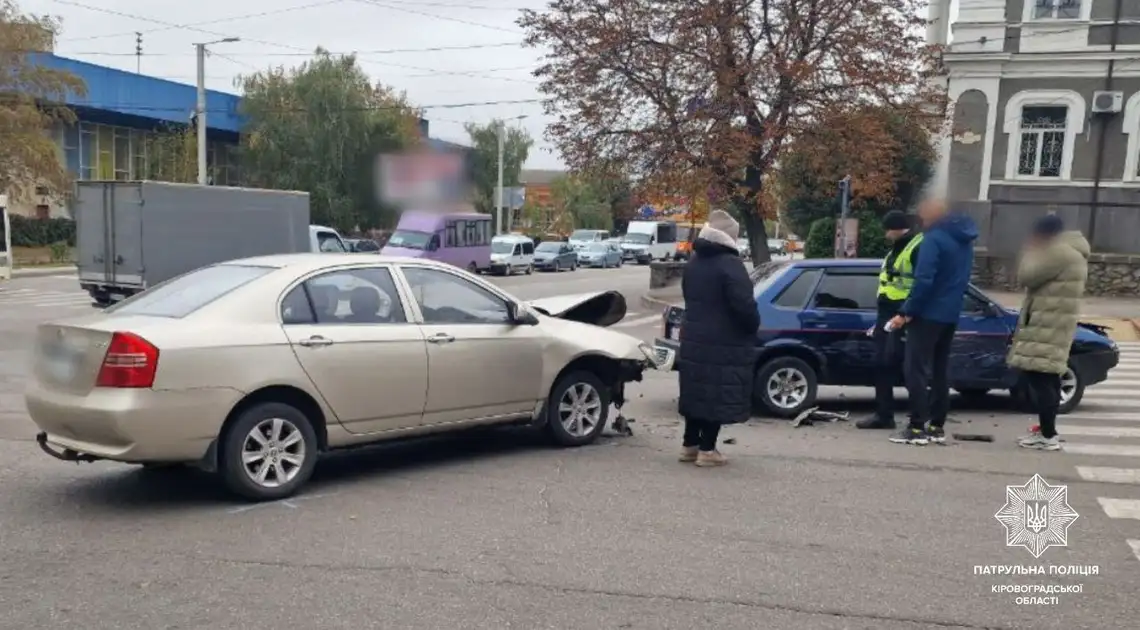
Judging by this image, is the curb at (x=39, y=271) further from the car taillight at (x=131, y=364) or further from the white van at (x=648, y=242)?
the white van at (x=648, y=242)

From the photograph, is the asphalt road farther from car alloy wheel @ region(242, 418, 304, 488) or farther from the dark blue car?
the dark blue car

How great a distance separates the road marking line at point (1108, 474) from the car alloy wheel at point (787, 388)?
2.49 metres

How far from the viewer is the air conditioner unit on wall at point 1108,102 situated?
88.0 ft

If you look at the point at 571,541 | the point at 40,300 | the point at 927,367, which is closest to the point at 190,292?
the point at 571,541

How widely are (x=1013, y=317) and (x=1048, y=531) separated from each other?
4.16 m

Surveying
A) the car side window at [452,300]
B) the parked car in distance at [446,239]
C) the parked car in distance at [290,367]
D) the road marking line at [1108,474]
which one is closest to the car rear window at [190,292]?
the parked car in distance at [290,367]

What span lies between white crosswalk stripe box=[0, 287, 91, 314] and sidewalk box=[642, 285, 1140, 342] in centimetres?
1280

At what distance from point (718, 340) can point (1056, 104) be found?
25649 millimetres

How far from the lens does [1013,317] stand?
9.23m

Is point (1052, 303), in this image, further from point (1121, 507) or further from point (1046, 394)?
point (1121, 507)

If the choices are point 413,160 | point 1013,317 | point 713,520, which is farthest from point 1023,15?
point 713,520

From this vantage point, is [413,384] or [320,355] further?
[413,384]

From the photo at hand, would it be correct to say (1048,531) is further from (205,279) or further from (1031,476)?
(205,279)

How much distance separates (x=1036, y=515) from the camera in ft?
19.1
